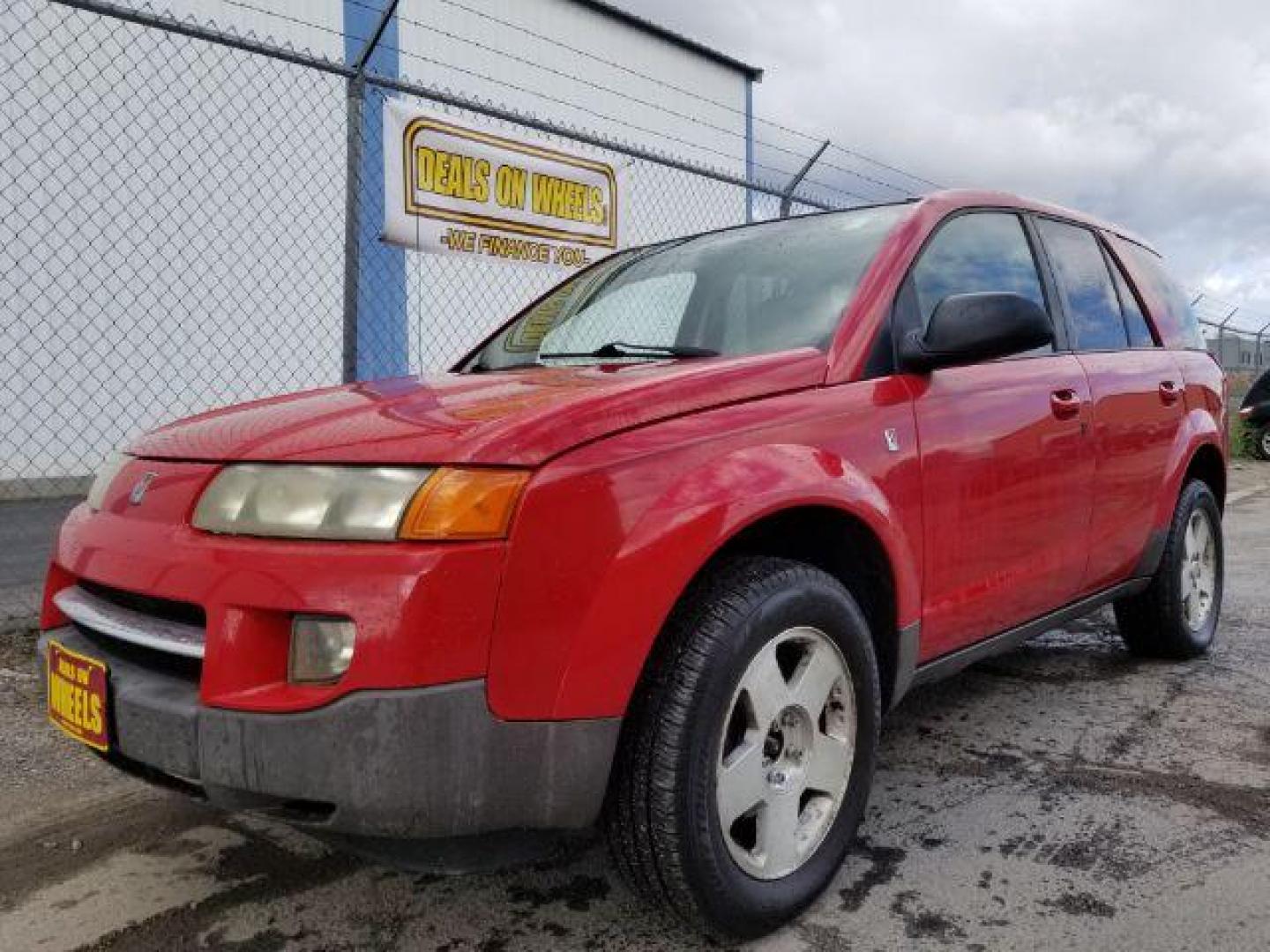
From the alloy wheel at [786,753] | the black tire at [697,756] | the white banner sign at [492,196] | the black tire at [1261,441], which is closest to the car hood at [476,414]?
the black tire at [697,756]

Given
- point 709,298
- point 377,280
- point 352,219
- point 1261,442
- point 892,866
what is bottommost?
point 892,866

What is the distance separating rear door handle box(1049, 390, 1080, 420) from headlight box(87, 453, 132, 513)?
2324mm

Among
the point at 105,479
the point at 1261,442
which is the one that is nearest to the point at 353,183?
the point at 105,479

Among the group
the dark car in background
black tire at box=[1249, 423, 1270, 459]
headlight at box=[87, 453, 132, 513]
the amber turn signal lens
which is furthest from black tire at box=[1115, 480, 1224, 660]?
black tire at box=[1249, 423, 1270, 459]

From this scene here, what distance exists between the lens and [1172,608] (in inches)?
144

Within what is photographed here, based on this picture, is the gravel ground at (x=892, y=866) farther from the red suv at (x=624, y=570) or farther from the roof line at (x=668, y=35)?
the roof line at (x=668, y=35)

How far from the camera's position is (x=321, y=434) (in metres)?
1.84

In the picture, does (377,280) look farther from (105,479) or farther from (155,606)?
(155,606)

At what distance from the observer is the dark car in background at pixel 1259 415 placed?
1373cm

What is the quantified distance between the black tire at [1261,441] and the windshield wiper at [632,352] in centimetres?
1401

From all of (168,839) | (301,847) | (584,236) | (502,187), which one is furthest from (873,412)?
(584,236)

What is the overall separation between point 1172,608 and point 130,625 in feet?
11.1

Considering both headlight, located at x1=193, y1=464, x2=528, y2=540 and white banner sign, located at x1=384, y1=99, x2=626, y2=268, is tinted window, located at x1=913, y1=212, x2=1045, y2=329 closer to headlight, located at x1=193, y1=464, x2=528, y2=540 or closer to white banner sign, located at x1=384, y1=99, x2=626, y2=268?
headlight, located at x1=193, y1=464, x2=528, y2=540

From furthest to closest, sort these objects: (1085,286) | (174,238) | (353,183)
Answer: (174,238)
(353,183)
(1085,286)
